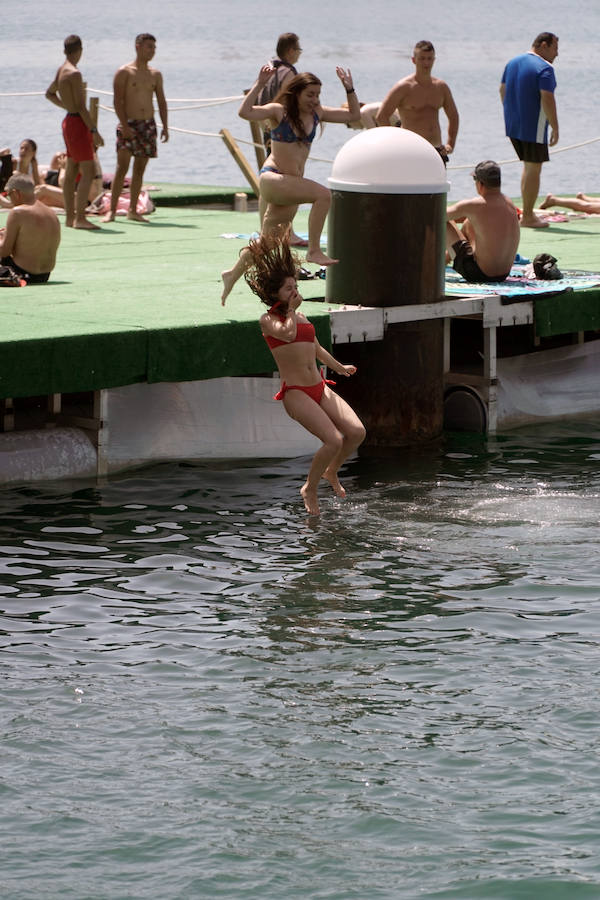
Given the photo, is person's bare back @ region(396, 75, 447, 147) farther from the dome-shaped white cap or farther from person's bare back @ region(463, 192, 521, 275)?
the dome-shaped white cap

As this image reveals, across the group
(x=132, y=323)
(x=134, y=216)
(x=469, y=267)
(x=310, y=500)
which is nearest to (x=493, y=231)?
(x=469, y=267)

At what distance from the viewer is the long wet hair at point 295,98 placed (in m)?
12.0

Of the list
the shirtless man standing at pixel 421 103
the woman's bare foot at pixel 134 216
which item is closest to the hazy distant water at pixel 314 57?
the woman's bare foot at pixel 134 216

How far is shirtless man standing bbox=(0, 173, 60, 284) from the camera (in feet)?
40.6

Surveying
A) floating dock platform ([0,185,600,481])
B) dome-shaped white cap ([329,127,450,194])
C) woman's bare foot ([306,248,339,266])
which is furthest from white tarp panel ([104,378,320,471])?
dome-shaped white cap ([329,127,450,194])

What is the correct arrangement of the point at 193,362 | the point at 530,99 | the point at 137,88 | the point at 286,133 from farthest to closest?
the point at 137,88 < the point at 530,99 < the point at 286,133 < the point at 193,362

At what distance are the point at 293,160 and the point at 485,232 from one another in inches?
69.0

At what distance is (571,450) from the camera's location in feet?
39.5

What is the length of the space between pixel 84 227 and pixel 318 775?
12.4 metres

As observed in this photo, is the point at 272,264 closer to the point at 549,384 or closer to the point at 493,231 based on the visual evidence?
the point at 493,231

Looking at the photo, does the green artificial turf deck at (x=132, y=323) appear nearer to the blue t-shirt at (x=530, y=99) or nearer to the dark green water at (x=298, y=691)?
the dark green water at (x=298, y=691)

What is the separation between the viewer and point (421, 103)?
630 inches

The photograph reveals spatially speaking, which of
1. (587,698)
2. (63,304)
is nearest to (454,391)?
(63,304)

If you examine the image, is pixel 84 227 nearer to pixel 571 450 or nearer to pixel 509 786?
pixel 571 450
